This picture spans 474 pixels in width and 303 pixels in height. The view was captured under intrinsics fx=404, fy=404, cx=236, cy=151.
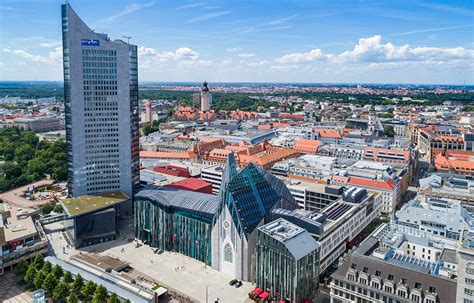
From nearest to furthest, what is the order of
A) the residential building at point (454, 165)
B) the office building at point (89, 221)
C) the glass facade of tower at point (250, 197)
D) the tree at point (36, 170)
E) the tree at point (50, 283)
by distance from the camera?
the tree at point (50, 283) → the glass facade of tower at point (250, 197) → the office building at point (89, 221) → the residential building at point (454, 165) → the tree at point (36, 170)

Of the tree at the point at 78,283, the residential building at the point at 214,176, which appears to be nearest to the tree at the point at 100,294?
the tree at the point at 78,283

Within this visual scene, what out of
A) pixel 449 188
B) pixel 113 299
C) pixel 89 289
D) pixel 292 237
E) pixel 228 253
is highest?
pixel 292 237

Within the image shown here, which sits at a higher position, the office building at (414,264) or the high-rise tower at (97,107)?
the high-rise tower at (97,107)

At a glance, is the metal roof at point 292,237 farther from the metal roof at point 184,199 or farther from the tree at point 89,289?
the tree at point 89,289

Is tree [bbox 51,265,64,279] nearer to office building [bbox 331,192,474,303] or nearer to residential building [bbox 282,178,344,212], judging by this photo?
office building [bbox 331,192,474,303]

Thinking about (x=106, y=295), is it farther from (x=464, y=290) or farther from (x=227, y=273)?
(x=464, y=290)

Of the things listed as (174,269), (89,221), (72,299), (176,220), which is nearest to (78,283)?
(72,299)

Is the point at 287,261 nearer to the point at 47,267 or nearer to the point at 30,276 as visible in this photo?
the point at 47,267

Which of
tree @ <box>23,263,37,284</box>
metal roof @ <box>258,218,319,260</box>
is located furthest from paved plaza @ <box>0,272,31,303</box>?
metal roof @ <box>258,218,319,260</box>
